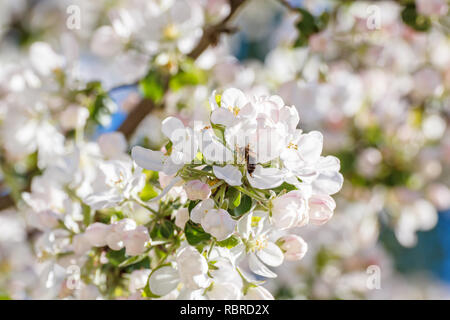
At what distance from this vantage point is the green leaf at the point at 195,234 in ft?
2.01

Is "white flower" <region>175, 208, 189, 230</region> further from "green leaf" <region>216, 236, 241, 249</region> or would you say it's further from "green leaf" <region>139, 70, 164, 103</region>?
"green leaf" <region>139, 70, 164, 103</region>

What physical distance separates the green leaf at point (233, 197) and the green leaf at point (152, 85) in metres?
0.53

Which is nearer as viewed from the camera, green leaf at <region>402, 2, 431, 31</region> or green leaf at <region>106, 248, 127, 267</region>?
green leaf at <region>106, 248, 127, 267</region>

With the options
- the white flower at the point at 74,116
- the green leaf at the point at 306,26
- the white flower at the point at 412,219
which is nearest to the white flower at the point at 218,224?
the white flower at the point at 74,116

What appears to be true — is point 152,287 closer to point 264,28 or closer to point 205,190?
point 205,190

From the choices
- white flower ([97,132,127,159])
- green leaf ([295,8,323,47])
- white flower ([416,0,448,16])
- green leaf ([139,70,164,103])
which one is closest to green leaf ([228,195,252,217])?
white flower ([97,132,127,159])

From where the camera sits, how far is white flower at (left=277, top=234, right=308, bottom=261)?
2.17 feet

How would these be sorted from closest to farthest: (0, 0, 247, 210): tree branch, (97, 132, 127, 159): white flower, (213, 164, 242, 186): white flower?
(213, 164, 242, 186): white flower
(97, 132, 127, 159): white flower
(0, 0, 247, 210): tree branch

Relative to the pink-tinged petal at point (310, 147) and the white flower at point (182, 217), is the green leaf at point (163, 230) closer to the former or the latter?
the white flower at point (182, 217)

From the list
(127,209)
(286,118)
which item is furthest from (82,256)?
(286,118)

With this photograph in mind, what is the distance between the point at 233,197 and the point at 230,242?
0.18 ft
